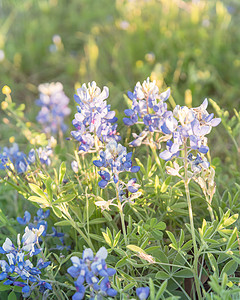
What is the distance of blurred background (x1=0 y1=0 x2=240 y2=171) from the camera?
138 inches

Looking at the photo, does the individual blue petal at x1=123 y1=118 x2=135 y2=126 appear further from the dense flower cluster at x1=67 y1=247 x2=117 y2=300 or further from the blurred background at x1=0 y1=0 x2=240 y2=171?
the blurred background at x1=0 y1=0 x2=240 y2=171

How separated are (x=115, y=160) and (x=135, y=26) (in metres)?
2.90

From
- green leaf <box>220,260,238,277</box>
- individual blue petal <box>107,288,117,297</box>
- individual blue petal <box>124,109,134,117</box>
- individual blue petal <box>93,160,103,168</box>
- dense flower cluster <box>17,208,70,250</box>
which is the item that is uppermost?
individual blue petal <box>124,109,134,117</box>

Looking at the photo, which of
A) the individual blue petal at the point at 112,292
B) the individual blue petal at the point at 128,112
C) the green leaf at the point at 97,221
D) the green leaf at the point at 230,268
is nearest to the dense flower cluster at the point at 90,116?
the individual blue petal at the point at 128,112

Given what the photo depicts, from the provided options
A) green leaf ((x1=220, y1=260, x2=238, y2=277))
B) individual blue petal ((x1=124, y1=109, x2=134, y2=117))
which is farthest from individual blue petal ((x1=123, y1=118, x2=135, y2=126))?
green leaf ((x1=220, y1=260, x2=238, y2=277))

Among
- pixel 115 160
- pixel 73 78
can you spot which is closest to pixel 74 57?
pixel 73 78

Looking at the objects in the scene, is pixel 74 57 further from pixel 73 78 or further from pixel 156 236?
pixel 156 236

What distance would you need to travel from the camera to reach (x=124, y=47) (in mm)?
3992

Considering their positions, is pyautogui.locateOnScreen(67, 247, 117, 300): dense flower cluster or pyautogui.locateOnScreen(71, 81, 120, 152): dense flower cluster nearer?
pyautogui.locateOnScreen(67, 247, 117, 300): dense flower cluster

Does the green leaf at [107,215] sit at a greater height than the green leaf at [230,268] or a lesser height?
lesser

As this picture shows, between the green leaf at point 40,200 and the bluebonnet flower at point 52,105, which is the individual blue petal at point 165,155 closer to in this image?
the green leaf at point 40,200

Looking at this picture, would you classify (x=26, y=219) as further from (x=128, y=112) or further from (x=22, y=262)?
(x=128, y=112)

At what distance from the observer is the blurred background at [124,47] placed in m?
3.51

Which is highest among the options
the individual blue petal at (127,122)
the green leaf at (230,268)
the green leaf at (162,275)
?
the individual blue petal at (127,122)
